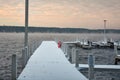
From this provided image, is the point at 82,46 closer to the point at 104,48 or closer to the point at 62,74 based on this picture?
the point at 104,48

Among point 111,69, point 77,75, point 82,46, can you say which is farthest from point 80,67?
point 82,46

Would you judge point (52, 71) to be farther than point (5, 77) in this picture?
No

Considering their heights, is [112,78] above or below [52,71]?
A: below

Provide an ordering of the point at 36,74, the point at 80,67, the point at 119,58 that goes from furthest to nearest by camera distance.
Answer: the point at 119,58, the point at 80,67, the point at 36,74

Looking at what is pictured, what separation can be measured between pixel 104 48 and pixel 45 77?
43552 mm

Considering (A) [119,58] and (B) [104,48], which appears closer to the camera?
(A) [119,58]

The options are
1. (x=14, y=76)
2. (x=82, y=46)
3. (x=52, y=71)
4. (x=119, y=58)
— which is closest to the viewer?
(x=14, y=76)

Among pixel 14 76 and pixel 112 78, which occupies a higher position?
pixel 14 76

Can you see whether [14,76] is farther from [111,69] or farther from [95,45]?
[95,45]

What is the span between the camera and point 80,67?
17.1m

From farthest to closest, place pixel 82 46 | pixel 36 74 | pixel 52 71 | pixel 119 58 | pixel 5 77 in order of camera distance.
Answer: pixel 82 46, pixel 119 58, pixel 5 77, pixel 52 71, pixel 36 74

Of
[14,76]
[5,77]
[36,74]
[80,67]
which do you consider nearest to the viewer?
[14,76]

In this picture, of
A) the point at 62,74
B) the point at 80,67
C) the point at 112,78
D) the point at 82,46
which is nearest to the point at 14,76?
the point at 62,74

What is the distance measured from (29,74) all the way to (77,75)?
83.2 inches
